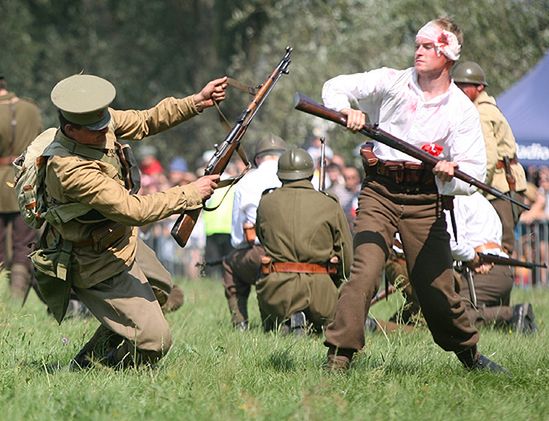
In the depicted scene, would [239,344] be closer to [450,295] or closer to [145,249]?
[145,249]

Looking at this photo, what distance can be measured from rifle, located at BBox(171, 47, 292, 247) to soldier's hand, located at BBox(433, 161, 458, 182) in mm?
1215

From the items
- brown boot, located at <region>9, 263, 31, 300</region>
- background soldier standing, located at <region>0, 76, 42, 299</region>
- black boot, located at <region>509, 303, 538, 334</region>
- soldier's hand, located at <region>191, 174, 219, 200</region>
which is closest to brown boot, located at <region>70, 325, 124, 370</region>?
soldier's hand, located at <region>191, 174, 219, 200</region>

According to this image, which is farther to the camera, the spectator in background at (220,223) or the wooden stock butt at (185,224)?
the spectator in background at (220,223)

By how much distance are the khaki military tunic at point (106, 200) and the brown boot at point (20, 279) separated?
5361 mm

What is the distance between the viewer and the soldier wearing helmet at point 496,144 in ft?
36.8

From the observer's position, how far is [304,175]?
10.4m

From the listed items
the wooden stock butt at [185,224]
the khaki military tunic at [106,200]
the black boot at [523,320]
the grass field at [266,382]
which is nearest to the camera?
the grass field at [266,382]

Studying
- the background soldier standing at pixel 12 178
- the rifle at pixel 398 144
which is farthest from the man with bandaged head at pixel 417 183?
the background soldier standing at pixel 12 178

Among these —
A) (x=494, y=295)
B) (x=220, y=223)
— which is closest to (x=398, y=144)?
(x=494, y=295)

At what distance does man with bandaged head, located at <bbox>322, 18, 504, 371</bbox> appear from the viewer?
732 cm

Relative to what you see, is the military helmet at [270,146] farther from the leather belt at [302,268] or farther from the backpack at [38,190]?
the backpack at [38,190]

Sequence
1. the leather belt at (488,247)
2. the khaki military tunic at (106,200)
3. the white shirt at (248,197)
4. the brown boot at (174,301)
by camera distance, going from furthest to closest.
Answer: the white shirt at (248,197), the leather belt at (488,247), the brown boot at (174,301), the khaki military tunic at (106,200)

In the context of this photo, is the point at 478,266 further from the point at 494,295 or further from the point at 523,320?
the point at 494,295

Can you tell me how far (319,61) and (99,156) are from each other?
17976 mm
